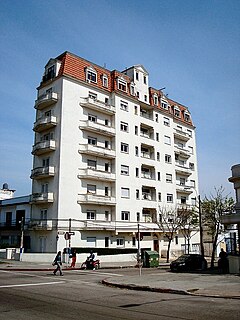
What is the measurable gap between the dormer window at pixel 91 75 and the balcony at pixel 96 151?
887 cm

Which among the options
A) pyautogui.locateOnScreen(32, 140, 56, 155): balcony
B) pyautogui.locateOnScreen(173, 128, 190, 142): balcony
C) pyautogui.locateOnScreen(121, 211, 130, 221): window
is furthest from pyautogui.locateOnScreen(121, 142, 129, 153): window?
pyautogui.locateOnScreen(173, 128, 190, 142): balcony

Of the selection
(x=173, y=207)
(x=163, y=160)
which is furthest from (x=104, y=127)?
(x=173, y=207)

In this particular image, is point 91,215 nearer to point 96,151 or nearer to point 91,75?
point 96,151

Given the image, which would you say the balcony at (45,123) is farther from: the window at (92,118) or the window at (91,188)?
the window at (91,188)

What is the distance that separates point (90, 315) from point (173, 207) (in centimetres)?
4311

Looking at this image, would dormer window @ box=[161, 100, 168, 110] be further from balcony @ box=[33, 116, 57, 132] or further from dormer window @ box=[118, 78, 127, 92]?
balcony @ box=[33, 116, 57, 132]

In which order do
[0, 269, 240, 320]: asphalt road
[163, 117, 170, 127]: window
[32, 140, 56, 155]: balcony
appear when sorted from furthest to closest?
[163, 117, 170, 127]: window, [32, 140, 56, 155]: balcony, [0, 269, 240, 320]: asphalt road

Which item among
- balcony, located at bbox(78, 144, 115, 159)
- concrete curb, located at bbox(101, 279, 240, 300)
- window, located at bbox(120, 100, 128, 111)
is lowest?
concrete curb, located at bbox(101, 279, 240, 300)

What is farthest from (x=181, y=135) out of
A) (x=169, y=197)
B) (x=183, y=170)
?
(x=169, y=197)

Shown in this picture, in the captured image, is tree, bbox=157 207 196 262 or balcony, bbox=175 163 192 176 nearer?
tree, bbox=157 207 196 262

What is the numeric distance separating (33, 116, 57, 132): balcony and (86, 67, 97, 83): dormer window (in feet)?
24.5

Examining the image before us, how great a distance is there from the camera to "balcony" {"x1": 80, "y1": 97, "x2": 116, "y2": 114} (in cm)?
4231

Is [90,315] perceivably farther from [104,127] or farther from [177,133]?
[177,133]

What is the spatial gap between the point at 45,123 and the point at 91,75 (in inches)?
366
